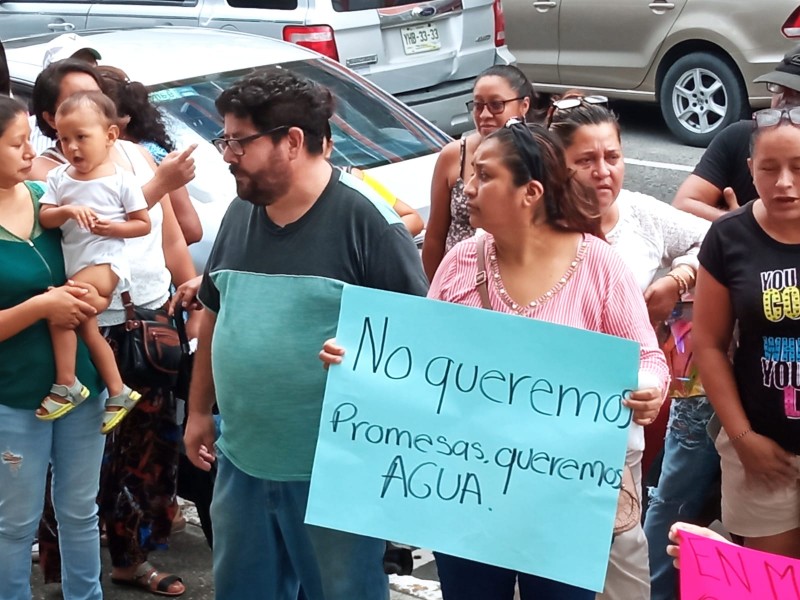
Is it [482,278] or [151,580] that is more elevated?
[482,278]

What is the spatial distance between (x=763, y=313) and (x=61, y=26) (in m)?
6.49

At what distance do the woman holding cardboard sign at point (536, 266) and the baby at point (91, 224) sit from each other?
1057 millimetres

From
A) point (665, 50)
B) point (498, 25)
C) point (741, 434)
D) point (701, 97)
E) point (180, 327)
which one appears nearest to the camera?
point (741, 434)

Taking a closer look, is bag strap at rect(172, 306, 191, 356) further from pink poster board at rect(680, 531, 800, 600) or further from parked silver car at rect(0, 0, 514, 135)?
parked silver car at rect(0, 0, 514, 135)

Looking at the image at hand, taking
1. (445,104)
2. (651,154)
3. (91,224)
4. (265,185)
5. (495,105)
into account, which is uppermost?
(265,185)

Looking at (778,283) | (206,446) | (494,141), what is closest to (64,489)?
(206,446)

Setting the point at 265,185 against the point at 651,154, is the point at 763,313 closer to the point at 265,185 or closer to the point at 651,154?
the point at 265,185

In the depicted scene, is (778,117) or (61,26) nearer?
(778,117)

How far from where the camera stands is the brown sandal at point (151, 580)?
449 cm

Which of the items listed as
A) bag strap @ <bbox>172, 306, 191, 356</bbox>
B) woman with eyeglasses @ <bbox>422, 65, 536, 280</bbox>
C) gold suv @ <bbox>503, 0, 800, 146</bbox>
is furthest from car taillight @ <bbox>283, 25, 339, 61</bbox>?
bag strap @ <bbox>172, 306, 191, 356</bbox>

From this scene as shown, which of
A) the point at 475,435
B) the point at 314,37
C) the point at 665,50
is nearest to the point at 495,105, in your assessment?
the point at 475,435

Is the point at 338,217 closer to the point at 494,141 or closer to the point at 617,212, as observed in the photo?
the point at 494,141

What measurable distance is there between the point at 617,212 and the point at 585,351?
2.93ft

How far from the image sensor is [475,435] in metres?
2.99
